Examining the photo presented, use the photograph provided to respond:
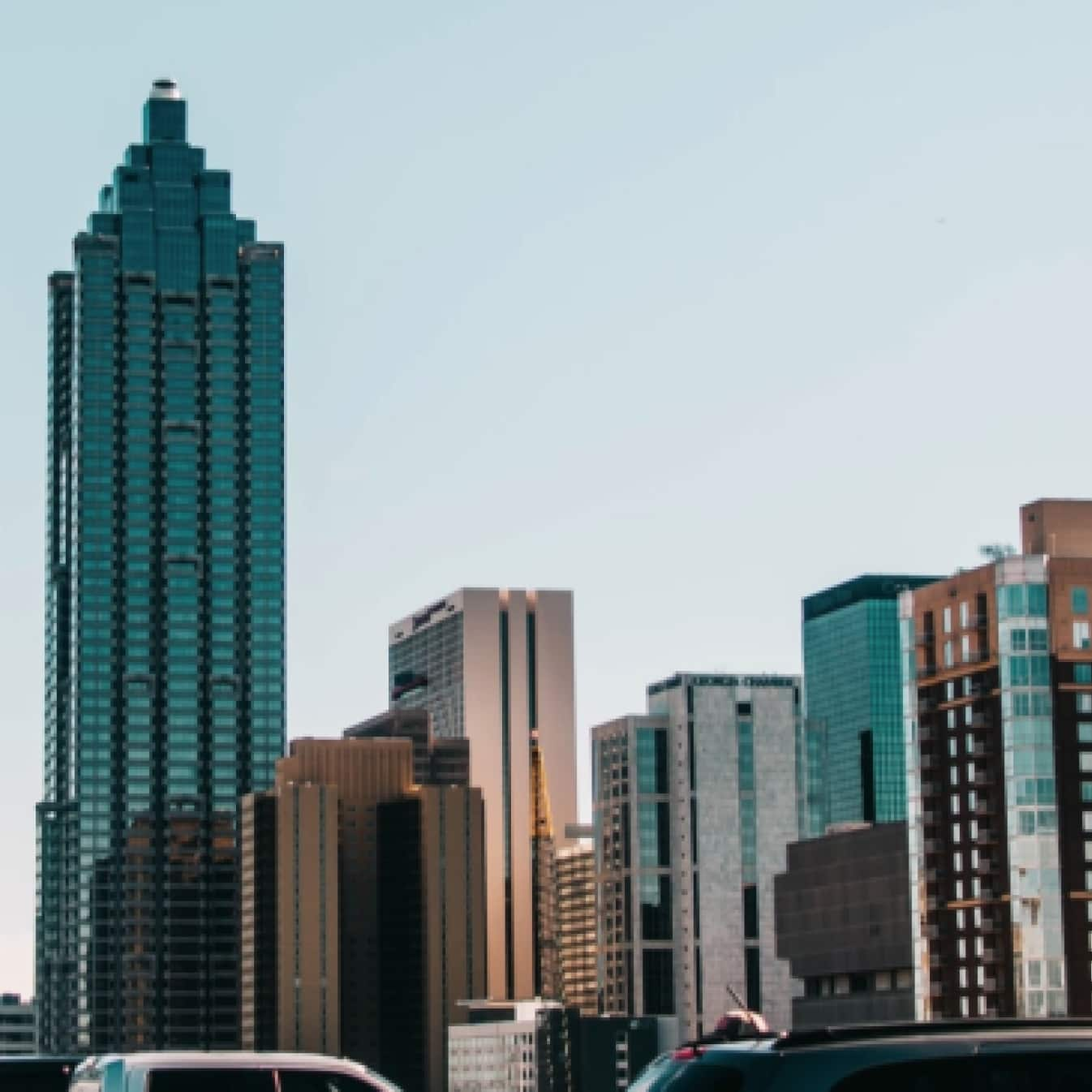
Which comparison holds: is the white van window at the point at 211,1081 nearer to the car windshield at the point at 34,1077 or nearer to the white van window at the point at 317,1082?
the white van window at the point at 317,1082

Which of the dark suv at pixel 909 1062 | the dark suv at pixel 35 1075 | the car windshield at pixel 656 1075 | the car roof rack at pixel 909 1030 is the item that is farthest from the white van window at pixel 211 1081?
the car roof rack at pixel 909 1030

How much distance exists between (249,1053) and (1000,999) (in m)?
170

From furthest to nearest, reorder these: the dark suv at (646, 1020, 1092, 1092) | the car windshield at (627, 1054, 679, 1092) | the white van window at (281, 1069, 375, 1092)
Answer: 1. the white van window at (281, 1069, 375, 1092)
2. the car windshield at (627, 1054, 679, 1092)
3. the dark suv at (646, 1020, 1092, 1092)

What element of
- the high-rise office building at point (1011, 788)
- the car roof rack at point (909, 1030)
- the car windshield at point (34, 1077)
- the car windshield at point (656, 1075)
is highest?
the high-rise office building at point (1011, 788)

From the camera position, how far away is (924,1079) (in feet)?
38.3

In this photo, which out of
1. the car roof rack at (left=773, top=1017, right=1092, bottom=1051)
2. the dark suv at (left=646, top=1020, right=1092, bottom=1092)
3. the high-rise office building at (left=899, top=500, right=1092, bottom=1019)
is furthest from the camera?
the high-rise office building at (left=899, top=500, right=1092, bottom=1019)

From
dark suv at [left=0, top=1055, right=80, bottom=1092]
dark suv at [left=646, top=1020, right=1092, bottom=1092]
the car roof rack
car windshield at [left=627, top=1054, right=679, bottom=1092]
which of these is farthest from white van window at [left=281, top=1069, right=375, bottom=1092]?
the car roof rack

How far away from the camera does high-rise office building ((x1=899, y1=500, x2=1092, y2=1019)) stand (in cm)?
18288

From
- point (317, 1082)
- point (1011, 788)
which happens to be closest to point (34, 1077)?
point (317, 1082)

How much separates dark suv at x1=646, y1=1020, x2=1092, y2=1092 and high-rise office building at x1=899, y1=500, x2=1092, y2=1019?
555ft

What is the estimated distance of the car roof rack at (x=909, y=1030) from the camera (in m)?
11.8

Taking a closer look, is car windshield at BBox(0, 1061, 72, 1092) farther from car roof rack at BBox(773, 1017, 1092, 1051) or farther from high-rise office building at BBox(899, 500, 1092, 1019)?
high-rise office building at BBox(899, 500, 1092, 1019)

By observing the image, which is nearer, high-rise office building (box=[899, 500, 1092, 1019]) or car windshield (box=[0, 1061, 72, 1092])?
car windshield (box=[0, 1061, 72, 1092])

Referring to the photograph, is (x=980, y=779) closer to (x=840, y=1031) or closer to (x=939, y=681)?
(x=939, y=681)
